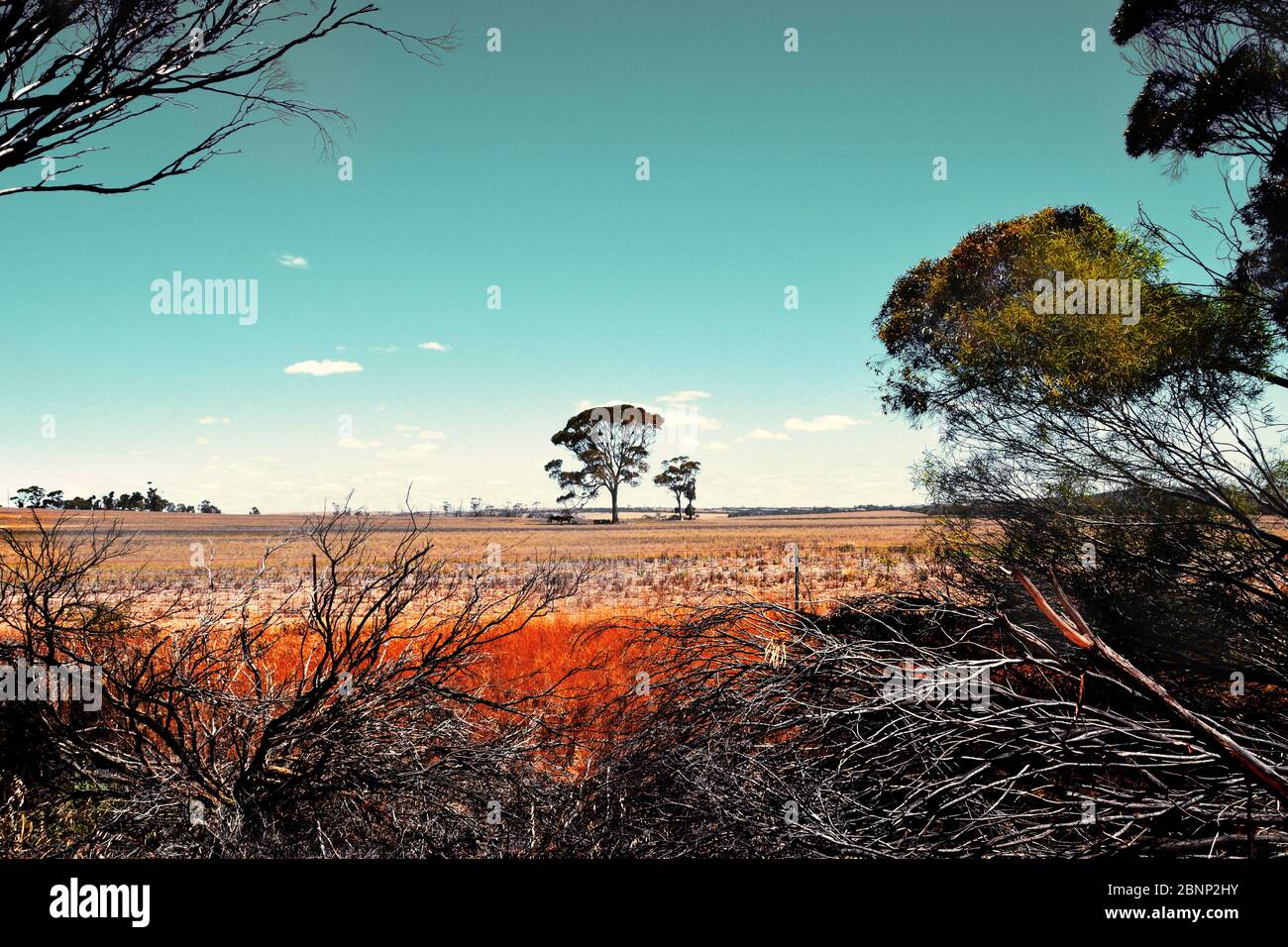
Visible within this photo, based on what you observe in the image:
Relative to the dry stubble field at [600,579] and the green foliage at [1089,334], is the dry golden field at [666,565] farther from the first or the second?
the green foliage at [1089,334]

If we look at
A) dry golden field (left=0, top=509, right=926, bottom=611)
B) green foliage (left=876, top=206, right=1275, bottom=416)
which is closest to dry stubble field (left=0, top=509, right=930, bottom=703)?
dry golden field (left=0, top=509, right=926, bottom=611)

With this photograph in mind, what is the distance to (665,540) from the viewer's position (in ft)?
125

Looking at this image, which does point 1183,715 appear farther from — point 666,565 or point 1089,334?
point 666,565

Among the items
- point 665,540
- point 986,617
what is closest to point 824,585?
point 986,617

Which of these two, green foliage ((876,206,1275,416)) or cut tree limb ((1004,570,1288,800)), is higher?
green foliage ((876,206,1275,416))

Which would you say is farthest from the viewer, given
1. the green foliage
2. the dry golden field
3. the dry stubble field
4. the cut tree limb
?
the dry golden field

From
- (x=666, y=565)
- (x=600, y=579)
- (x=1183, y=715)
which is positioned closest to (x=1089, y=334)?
(x=1183, y=715)

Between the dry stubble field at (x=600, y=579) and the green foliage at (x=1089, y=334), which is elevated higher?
the green foliage at (x=1089, y=334)

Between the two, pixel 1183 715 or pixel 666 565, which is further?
pixel 666 565

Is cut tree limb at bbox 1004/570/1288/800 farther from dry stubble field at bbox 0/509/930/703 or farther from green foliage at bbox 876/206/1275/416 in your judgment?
green foliage at bbox 876/206/1275/416

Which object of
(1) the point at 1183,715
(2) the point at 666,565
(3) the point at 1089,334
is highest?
(3) the point at 1089,334

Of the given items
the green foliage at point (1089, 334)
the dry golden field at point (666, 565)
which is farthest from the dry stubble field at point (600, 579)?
the green foliage at point (1089, 334)

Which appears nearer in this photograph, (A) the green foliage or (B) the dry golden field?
(A) the green foliage

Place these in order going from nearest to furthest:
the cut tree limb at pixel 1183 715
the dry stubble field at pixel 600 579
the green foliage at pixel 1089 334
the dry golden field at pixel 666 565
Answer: the cut tree limb at pixel 1183 715 < the green foliage at pixel 1089 334 < the dry stubble field at pixel 600 579 < the dry golden field at pixel 666 565
